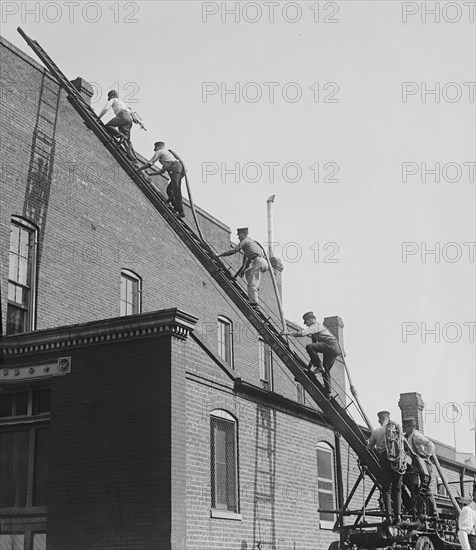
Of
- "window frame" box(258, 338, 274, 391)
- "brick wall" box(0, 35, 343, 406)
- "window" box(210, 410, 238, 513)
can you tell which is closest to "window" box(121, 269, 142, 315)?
"brick wall" box(0, 35, 343, 406)

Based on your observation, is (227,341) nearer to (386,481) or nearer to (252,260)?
(252,260)

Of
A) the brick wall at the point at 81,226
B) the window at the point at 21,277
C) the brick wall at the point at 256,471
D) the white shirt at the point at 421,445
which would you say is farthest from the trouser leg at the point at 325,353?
the window at the point at 21,277

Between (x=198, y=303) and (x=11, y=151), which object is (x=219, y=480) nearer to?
(x=11, y=151)

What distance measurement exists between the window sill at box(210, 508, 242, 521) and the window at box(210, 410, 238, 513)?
12 centimetres

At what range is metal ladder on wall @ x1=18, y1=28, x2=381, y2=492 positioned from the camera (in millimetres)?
15469

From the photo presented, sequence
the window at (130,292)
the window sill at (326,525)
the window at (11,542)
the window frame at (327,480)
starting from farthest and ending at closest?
1. the window at (130,292)
2. the window frame at (327,480)
3. the window sill at (326,525)
4. the window at (11,542)

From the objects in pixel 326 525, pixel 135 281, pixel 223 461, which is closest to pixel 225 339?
pixel 135 281

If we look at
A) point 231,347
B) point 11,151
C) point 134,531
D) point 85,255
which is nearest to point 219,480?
point 134,531

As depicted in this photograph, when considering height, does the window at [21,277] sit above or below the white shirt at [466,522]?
above

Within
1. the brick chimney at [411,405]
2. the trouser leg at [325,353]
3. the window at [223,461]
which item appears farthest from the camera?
the brick chimney at [411,405]

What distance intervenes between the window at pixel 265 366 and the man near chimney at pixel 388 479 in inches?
572

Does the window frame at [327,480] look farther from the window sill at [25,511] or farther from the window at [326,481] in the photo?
the window sill at [25,511]

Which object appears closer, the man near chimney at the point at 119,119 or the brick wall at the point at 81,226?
the brick wall at the point at 81,226

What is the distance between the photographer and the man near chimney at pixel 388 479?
1459 centimetres
